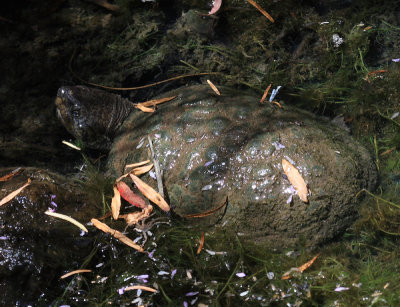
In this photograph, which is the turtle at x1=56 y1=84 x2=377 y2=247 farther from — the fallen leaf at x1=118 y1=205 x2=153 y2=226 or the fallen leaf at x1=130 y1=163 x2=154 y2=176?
the fallen leaf at x1=118 y1=205 x2=153 y2=226

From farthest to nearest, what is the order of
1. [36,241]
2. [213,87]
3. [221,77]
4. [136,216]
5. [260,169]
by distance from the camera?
[221,77] < [213,87] < [136,216] < [260,169] < [36,241]

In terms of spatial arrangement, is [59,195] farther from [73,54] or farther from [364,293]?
[364,293]

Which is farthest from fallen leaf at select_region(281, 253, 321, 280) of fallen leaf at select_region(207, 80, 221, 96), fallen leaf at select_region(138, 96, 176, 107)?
fallen leaf at select_region(138, 96, 176, 107)

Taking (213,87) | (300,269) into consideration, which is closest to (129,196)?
(213,87)

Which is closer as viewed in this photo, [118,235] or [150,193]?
[118,235]

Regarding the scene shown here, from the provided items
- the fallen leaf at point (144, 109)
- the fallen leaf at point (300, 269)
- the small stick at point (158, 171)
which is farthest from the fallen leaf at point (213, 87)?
the fallen leaf at point (300, 269)

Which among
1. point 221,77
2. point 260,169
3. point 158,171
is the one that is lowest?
point 158,171

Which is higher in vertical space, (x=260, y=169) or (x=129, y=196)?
(x=260, y=169)

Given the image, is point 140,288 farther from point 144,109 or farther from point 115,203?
point 144,109
